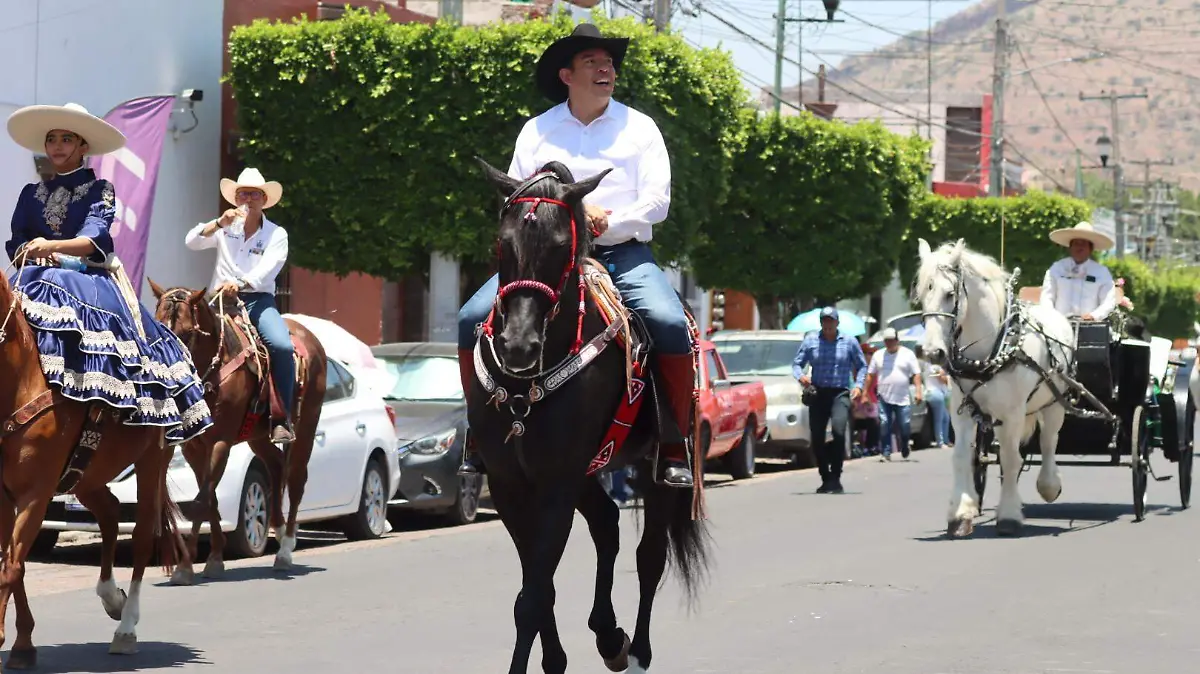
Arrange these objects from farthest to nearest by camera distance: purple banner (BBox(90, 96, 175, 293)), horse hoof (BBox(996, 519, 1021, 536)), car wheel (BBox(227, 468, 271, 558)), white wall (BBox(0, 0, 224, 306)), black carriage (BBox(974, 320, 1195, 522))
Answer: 1. white wall (BBox(0, 0, 224, 306))
2. purple banner (BBox(90, 96, 175, 293))
3. black carriage (BBox(974, 320, 1195, 522))
4. horse hoof (BBox(996, 519, 1021, 536))
5. car wheel (BBox(227, 468, 271, 558))

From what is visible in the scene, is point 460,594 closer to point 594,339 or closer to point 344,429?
point 344,429

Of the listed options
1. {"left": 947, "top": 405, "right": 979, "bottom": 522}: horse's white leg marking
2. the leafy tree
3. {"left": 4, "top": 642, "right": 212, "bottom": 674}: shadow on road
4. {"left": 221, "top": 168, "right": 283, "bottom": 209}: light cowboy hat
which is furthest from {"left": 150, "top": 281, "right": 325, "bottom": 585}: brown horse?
the leafy tree

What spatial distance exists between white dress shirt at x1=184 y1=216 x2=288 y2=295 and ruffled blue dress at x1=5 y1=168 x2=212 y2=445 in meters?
3.74

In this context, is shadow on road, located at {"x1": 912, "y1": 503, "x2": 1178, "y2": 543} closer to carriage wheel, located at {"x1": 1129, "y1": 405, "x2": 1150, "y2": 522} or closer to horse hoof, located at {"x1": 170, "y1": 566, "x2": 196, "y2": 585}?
carriage wheel, located at {"x1": 1129, "y1": 405, "x2": 1150, "y2": 522}

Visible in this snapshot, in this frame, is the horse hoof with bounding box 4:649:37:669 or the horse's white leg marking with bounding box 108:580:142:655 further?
the horse's white leg marking with bounding box 108:580:142:655

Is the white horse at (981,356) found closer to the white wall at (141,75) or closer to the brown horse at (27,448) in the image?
the brown horse at (27,448)

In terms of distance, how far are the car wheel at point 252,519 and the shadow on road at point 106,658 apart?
450 cm

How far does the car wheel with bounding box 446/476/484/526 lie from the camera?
17.6 meters

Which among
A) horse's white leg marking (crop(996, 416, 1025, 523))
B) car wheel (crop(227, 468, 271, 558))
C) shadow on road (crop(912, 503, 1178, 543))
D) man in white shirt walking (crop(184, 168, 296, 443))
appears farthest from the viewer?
shadow on road (crop(912, 503, 1178, 543))

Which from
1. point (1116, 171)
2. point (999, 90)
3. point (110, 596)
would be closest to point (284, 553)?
point (110, 596)

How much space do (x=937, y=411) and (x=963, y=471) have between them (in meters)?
19.0

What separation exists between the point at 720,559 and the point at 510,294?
7.32 meters

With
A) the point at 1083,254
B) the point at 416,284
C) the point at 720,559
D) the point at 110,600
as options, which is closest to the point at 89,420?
the point at 110,600

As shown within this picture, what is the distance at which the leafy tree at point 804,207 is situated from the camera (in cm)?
3931
